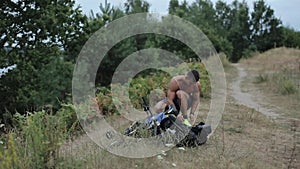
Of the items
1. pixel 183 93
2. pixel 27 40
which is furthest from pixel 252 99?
pixel 27 40

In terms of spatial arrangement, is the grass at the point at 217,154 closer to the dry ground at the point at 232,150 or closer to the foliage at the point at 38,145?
the dry ground at the point at 232,150

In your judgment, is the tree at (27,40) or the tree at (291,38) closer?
the tree at (27,40)

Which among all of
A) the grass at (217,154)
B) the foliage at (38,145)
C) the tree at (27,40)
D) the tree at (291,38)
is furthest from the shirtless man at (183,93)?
the tree at (291,38)

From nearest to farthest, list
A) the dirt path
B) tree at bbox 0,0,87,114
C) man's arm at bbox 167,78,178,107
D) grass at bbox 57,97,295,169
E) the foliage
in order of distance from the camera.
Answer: the foliage < grass at bbox 57,97,295,169 < man's arm at bbox 167,78,178,107 < the dirt path < tree at bbox 0,0,87,114

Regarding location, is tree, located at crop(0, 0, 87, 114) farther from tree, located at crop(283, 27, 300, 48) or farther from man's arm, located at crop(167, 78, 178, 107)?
tree, located at crop(283, 27, 300, 48)

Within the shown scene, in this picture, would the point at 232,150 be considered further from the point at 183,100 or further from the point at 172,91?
the point at 172,91

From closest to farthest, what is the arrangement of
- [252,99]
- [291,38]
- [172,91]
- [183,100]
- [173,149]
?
1. [173,149]
2. [183,100]
3. [172,91]
4. [252,99]
5. [291,38]

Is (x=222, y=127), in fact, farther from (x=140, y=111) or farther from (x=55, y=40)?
(x=55, y=40)

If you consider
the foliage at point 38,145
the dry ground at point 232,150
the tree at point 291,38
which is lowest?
the dry ground at point 232,150

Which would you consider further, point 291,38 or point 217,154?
point 291,38

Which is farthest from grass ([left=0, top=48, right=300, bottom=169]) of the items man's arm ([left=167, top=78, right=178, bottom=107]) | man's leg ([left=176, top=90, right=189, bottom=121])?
man's arm ([left=167, top=78, right=178, bottom=107])

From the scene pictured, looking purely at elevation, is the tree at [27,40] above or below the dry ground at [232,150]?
above

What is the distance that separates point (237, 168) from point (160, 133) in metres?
1.18

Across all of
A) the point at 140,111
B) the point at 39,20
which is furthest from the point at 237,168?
the point at 39,20
